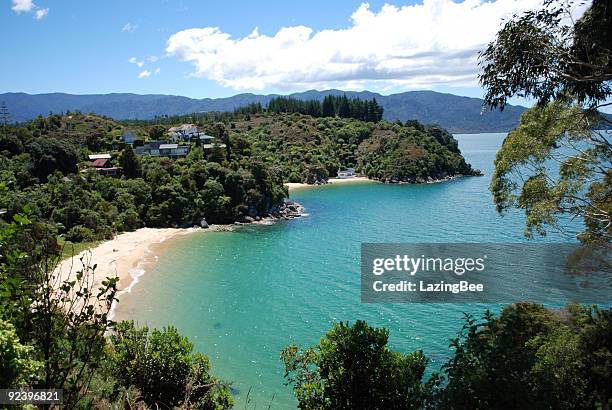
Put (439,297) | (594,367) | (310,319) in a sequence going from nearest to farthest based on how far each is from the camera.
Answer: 1. (594,367)
2. (310,319)
3. (439,297)

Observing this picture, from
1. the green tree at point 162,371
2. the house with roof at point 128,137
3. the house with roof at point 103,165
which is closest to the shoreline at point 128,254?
the house with roof at point 103,165

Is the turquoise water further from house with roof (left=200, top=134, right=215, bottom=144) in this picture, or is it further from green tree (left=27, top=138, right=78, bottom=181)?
house with roof (left=200, top=134, right=215, bottom=144)

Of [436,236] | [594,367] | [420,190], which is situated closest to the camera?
[594,367]

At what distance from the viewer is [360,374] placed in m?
11.5

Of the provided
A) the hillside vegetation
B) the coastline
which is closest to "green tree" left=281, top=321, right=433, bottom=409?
the hillside vegetation

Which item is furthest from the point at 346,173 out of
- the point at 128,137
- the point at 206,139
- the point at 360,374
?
the point at 360,374

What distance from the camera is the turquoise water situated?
24344 millimetres

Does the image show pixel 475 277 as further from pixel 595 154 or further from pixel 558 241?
pixel 595 154

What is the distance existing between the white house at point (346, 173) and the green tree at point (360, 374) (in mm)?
103075

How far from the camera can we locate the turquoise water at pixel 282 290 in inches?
958

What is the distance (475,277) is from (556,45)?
2706 centimetres

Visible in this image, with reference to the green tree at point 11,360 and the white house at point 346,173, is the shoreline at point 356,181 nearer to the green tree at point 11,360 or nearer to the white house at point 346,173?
the white house at point 346,173

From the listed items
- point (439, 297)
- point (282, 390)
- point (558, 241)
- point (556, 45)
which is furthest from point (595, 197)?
point (558, 241)

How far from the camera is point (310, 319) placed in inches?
1123
